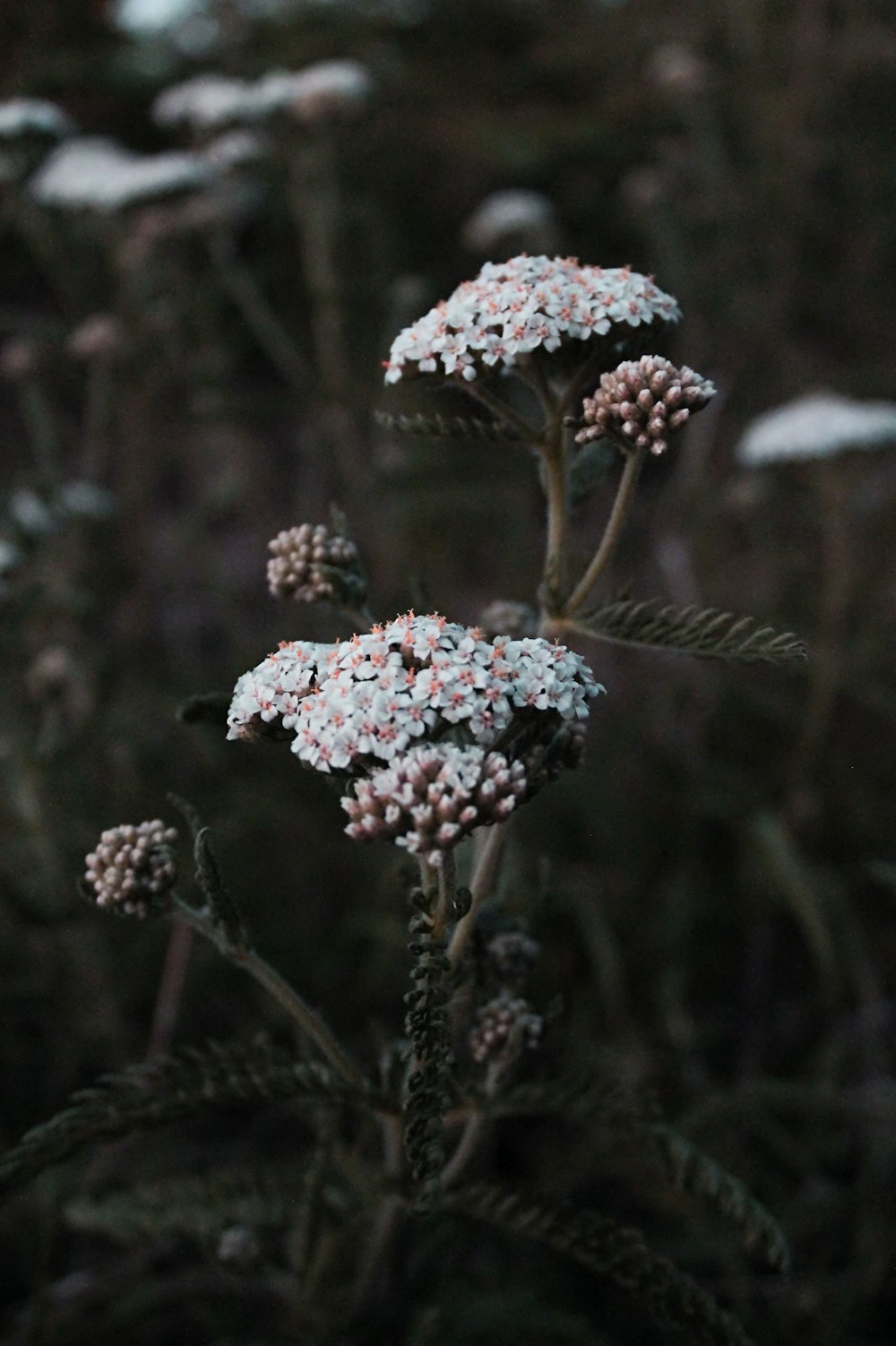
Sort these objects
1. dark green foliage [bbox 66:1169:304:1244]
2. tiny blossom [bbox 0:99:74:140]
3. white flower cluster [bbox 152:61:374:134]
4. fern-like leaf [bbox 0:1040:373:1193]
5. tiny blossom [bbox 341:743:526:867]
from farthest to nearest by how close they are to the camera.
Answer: white flower cluster [bbox 152:61:374:134] < tiny blossom [bbox 0:99:74:140] < dark green foliage [bbox 66:1169:304:1244] < fern-like leaf [bbox 0:1040:373:1193] < tiny blossom [bbox 341:743:526:867]

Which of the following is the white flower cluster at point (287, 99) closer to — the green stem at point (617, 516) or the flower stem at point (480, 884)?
the green stem at point (617, 516)

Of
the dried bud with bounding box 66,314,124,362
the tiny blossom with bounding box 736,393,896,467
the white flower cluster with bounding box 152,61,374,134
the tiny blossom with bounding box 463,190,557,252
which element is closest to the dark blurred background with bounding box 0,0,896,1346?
the dried bud with bounding box 66,314,124,362

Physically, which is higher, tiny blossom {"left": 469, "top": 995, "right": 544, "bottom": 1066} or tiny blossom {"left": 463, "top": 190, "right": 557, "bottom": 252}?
tiny blossom {"left": 463, "top": 190, "right": 557, "bottom": 252}

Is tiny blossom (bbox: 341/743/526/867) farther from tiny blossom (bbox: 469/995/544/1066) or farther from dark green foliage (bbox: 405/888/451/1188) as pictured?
tiny blossom (bbox: 469/995/544/1066)

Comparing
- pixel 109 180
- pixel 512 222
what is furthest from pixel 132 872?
pixel 512 222

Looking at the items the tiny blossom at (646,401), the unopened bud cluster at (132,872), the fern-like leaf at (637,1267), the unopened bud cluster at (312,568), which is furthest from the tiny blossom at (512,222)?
the fern-like leaf at (637,1267)
